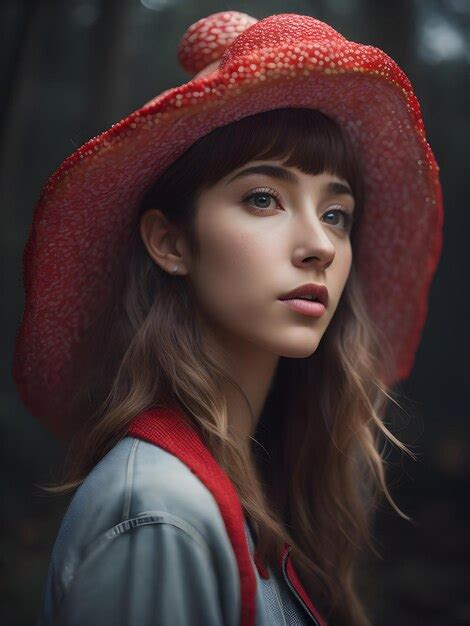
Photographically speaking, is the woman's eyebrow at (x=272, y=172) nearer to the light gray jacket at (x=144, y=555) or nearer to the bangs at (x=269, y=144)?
the bangs at (x=269, y=144)

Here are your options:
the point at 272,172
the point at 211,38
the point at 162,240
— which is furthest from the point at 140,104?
the point at 272,172

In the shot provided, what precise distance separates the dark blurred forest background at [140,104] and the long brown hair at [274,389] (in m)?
0.82

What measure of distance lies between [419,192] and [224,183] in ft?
1.57

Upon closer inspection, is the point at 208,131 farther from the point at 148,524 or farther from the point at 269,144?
the point at 148,524

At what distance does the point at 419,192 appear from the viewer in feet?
4.92

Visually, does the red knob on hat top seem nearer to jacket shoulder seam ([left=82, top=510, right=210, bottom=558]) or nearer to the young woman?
the young woman

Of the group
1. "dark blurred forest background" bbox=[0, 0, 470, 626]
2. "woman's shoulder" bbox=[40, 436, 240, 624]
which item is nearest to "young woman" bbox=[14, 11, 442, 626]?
"woman's shoulder" bbox=[40, 436, 240, 624]

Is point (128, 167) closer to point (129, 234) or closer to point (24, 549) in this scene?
point (129, 234)

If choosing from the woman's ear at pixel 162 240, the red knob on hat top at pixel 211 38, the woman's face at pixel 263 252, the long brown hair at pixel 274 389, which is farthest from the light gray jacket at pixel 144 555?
the red knob on hat top at pixel 211 38

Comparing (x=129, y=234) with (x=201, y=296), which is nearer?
(x=201, y=296)

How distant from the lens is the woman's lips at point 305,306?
4.02 ft

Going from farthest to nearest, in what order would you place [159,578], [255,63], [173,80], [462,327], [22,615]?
1. [462,327]
2. [173,80]
3. [22,615]
4. [255,63]
5. [159,578]

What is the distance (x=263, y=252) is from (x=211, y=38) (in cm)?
47

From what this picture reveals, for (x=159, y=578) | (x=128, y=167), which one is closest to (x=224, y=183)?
(x=128, y=167)
